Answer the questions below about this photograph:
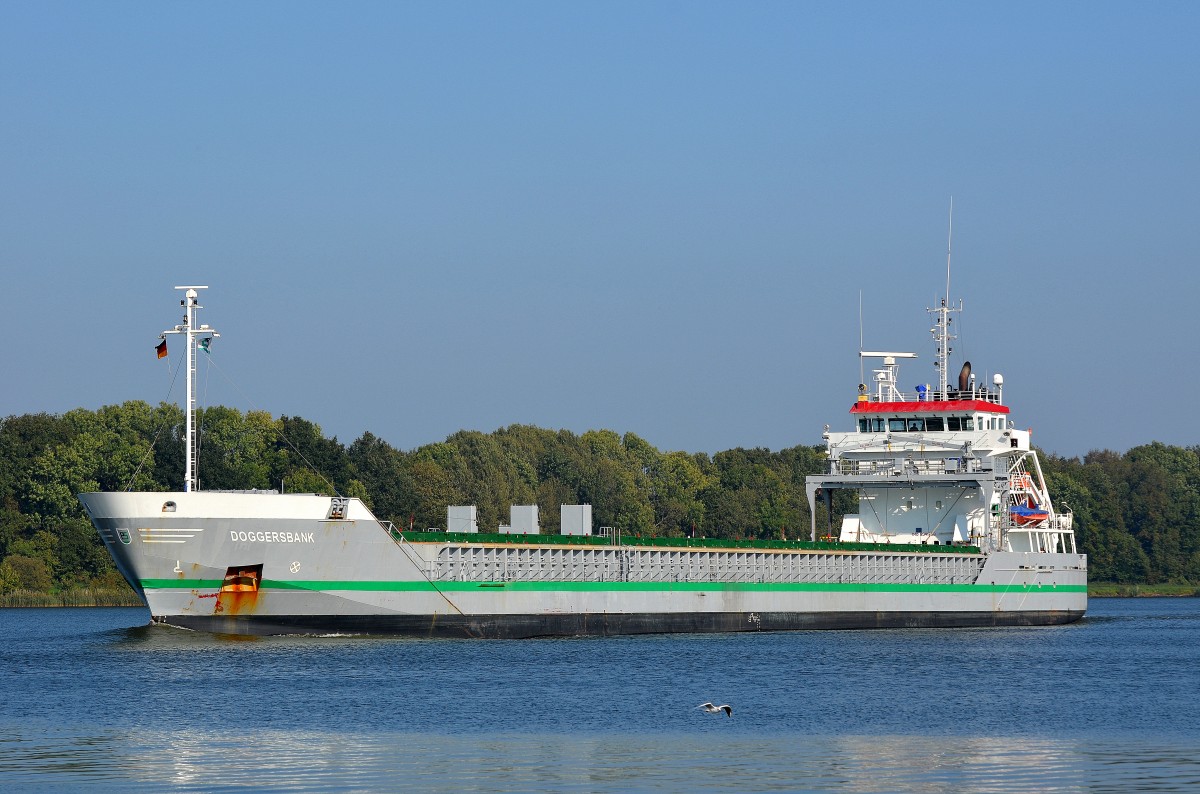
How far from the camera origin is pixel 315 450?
333 ft

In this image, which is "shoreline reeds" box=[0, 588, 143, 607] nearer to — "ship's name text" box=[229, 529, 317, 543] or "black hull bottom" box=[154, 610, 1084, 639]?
"black hull bottom" box=[154, 610, 1084, 639]

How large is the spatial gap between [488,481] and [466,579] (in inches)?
2309

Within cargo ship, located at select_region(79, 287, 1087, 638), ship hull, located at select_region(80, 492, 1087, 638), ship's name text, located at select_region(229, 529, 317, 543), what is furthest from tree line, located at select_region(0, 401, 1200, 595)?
ship's name text, located at select_region(229, 529, 317, 543)

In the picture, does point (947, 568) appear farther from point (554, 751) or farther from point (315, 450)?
point (315, 450)

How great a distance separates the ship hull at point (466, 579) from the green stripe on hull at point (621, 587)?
0.16 ft

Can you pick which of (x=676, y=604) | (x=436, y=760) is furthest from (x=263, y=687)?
(x=676, y=604)

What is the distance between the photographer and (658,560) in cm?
5594

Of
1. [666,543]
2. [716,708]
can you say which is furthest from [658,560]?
[716,708]

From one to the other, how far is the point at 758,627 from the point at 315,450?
1936 inches

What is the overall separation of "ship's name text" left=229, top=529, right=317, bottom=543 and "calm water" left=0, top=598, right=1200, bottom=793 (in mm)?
2884

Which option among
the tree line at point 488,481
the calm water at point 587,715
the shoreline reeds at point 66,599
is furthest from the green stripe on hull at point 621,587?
the shoreline reeds at point 66,599

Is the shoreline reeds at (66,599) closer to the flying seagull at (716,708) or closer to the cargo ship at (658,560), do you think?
the cargo ship at (658,560)

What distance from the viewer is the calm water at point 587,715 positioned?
84.5ft

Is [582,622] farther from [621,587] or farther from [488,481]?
[488,481]
